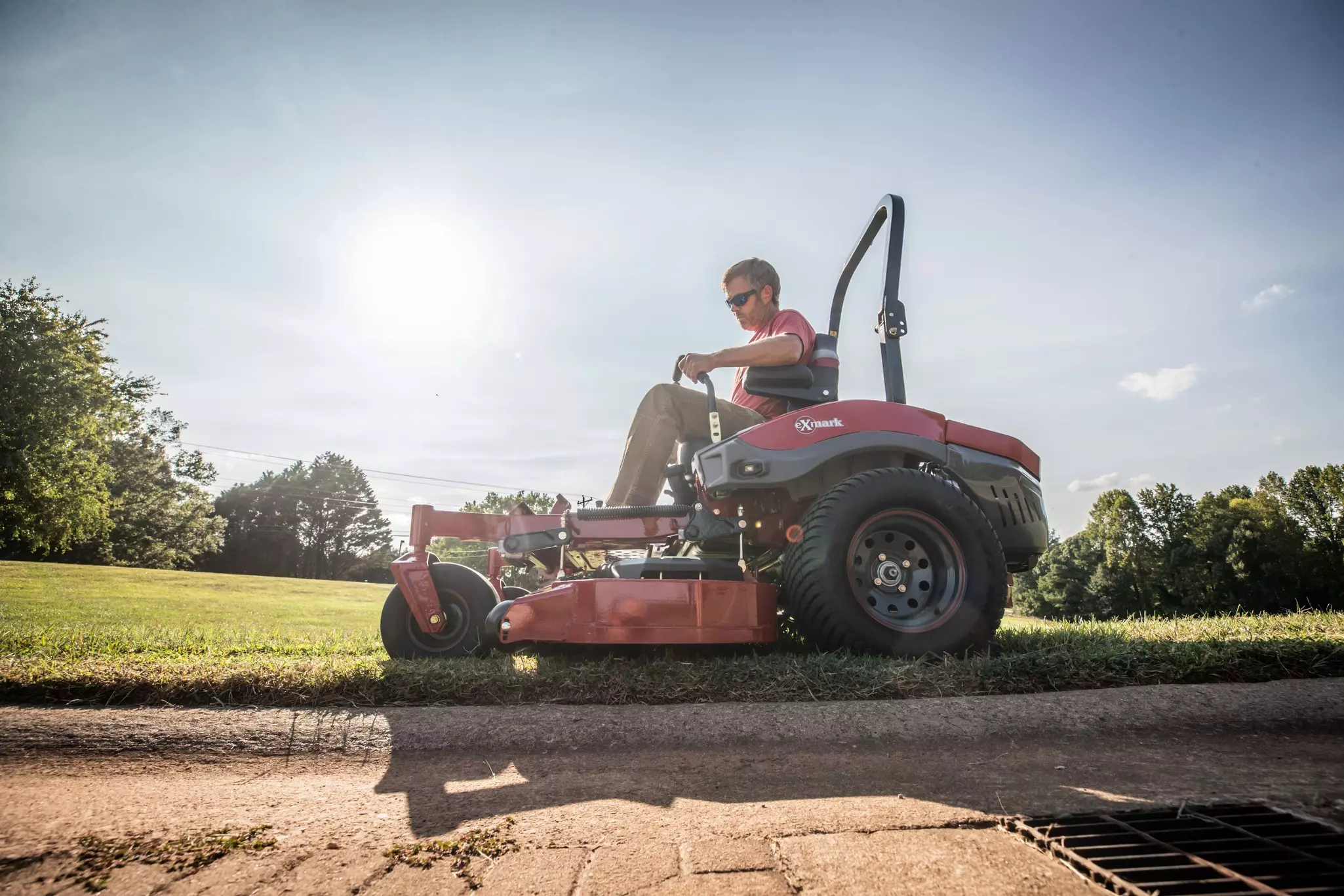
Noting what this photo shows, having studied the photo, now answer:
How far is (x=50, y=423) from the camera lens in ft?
76.8

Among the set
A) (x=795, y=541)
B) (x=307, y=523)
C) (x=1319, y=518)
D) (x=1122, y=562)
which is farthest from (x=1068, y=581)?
(x=307, y=523)

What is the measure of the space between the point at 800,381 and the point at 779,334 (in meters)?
0.32

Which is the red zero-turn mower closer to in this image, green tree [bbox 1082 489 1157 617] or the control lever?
the control lever

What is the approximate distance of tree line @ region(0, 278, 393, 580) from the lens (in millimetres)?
23141

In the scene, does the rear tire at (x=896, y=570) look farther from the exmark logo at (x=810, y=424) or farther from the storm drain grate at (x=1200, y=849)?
the storm drain grate at (x=1200, y=849)

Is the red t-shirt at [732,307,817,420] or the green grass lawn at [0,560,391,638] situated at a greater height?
the red t-shirt at [732,307,817,420]

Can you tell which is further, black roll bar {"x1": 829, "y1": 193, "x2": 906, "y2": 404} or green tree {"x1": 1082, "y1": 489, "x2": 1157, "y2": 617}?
green tree {"x1": 1082, "y1": 489, "x2": 1157, "y2": 617}

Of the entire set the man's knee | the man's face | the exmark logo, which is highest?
the man's face

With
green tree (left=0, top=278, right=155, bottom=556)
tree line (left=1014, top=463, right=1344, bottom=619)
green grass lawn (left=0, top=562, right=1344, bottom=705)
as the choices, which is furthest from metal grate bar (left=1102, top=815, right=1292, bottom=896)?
tree line (left=1014, top=463, right=1344, bottom=619)

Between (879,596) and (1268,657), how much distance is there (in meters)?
1.94

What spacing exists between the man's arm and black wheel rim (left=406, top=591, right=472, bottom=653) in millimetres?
1982

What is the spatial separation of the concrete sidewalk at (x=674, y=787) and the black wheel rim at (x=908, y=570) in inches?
27.6

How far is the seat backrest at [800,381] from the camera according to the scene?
4070mm

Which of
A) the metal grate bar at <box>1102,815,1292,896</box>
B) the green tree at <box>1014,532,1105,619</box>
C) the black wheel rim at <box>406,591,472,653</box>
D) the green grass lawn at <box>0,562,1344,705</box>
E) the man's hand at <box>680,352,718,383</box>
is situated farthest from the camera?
the green tree at <box>1014,532,1105,619</box>
